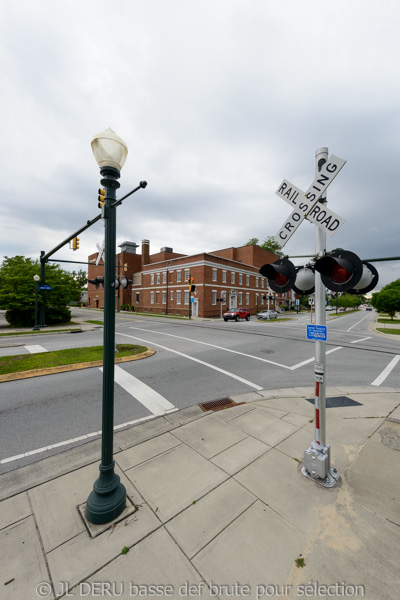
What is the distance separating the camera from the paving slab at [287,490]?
2705 millimetres

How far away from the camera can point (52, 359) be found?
898 centimetres

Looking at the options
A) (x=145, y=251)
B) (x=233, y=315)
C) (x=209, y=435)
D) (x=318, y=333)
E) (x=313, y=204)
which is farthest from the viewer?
(x=145, y=251)

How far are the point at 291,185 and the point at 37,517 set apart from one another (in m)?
4.99

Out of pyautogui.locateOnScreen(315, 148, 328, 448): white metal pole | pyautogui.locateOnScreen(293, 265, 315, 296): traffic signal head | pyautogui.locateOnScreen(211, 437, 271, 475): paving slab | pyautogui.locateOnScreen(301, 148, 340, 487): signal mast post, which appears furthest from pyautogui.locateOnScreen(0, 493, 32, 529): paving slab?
pyautogui.locateOnScreen(293, 265, 315, 296): traffic signal head

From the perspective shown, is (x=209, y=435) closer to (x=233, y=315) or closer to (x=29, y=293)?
(x=29, y=293)

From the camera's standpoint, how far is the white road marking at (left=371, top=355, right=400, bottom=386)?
7.77 m

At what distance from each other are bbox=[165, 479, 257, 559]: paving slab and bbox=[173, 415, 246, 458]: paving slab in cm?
77

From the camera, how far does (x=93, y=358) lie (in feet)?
29.9

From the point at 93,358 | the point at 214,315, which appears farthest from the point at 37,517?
the point at 214,315

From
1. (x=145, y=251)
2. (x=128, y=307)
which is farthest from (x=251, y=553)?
(x=145, y=251)

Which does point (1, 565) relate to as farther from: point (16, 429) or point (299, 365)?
point (299, 365)

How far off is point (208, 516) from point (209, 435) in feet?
5.32

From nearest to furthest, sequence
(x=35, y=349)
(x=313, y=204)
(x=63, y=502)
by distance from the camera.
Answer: (x=63, y=502) < (x=313, y=204) < (x=35, y=349)

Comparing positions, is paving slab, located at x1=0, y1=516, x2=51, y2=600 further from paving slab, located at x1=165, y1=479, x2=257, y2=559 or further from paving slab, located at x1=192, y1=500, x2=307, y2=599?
paving slab, located at x1=192, y1=500, x2=307, y2=599
